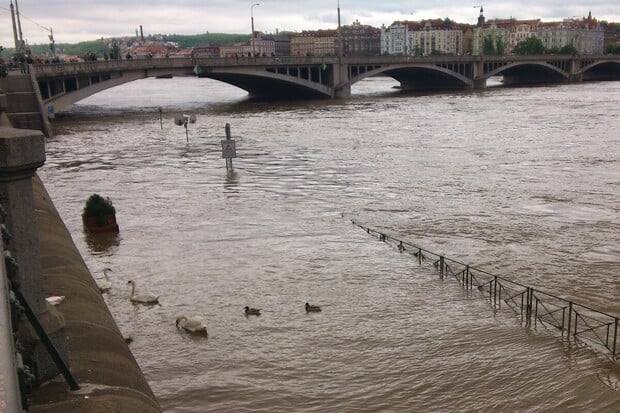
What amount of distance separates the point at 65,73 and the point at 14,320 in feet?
147

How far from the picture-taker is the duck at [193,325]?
1082cm

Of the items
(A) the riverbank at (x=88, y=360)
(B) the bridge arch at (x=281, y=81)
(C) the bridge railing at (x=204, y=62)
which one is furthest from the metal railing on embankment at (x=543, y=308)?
(B) the bridge arch at (x=281, y=81)

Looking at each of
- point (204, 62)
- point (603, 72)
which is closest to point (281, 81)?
point (204, 62)

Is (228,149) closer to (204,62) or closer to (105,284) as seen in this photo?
(105,284)

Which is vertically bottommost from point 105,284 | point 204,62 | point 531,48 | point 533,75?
point 105,284

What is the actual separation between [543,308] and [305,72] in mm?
63655

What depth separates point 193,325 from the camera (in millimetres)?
10844

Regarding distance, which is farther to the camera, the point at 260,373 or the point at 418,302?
the point at 418,302

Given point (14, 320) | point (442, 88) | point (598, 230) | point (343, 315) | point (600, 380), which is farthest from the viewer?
point (442, 88)

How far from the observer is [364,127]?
1697 inches

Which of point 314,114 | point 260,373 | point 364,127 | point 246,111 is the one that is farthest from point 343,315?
point 246,111

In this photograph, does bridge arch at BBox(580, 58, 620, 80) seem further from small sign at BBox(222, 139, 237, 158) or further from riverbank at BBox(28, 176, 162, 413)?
riverbank at BBox(28, 176, 162, 413)

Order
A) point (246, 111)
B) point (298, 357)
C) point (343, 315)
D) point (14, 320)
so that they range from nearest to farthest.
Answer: point (14, 320)
point (298, 357)
point (343, 315)
point (246, 111)

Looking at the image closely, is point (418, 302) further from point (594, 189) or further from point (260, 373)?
point (594, 189)
